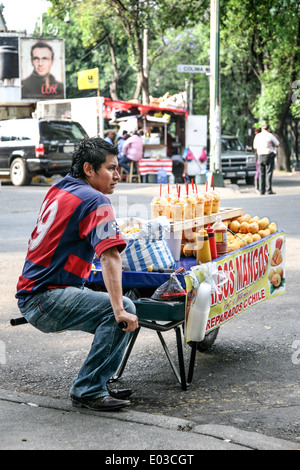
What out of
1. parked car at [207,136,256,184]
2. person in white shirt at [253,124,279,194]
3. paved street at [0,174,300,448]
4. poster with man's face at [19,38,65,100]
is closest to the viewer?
paved street at [0,174,300,448]

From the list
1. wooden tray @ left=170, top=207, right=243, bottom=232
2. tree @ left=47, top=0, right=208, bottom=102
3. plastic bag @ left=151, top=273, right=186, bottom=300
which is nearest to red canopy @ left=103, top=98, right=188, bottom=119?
tree @ left=47, top=0, right=208, bottom=102

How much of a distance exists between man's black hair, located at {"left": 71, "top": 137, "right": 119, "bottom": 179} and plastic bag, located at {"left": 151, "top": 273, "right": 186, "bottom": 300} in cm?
89

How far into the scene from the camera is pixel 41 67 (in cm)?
3553

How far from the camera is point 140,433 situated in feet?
12.8

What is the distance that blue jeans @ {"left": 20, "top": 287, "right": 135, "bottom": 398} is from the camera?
428cm

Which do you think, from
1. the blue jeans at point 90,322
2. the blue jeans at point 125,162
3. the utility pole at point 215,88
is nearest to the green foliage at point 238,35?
the utility pole at point 215,88

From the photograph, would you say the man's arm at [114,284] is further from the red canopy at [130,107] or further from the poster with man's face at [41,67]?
the poster with man's face at [41,67]

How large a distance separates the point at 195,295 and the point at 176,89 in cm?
5030

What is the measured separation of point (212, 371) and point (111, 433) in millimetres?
1525

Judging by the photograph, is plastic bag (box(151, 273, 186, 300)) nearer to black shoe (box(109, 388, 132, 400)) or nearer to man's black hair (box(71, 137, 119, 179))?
black shoe (box(109, 388, 132, 400))

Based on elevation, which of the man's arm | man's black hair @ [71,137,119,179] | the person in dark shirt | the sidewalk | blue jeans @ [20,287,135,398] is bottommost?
the sidewalk

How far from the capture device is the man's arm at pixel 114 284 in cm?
406

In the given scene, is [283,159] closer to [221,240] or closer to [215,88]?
[215,88]
